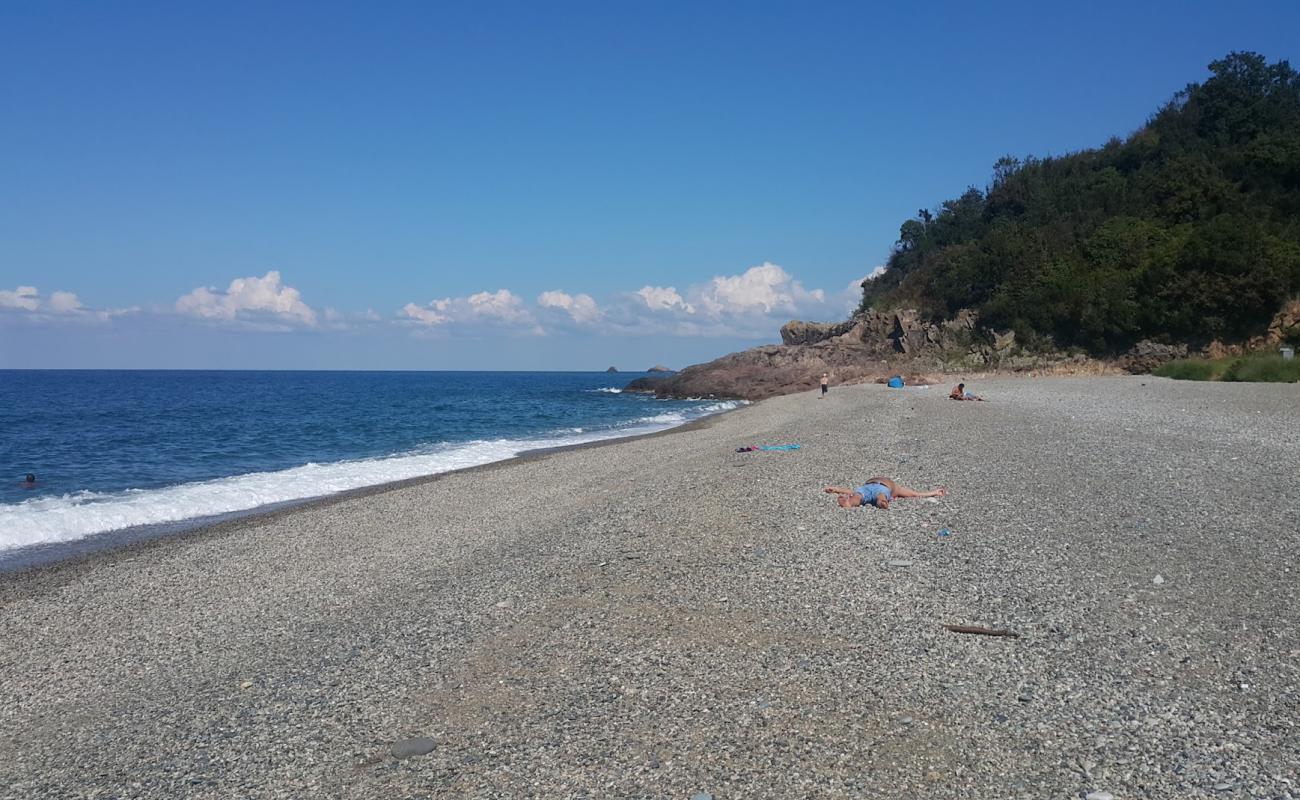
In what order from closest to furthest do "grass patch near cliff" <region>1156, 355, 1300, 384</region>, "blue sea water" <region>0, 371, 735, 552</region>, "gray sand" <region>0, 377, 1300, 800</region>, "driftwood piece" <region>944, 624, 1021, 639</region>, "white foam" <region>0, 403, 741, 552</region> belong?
"gray sand" <region>0, 377, 1300, 800</region> → "driftwood piece" <region>944, 624, 1021, 639</region> → "white foam" <region>0, 403, 741, 552</region> → "blue sea water" <region>0, 371, 735, 552</region> → "grass patch near cliff" <region>1156, 355, 1300, 384</region>

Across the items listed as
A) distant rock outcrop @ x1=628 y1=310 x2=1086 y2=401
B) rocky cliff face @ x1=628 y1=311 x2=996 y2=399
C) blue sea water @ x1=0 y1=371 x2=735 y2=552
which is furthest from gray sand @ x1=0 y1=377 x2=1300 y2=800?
rocky cliff face @ x1=628 y1=311 x2=996 y2=399

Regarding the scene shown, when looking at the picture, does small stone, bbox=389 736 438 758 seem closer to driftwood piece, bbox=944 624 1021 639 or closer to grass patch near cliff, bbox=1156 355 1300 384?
driftwood piece, bbox=944 624 1021 639

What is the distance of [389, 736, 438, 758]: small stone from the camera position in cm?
486

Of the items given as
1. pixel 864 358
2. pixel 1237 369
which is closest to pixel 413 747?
pixel 1237 369

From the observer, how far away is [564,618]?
703cm

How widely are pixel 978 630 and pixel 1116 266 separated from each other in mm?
45923

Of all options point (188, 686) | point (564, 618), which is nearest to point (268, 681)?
point (188, 686)

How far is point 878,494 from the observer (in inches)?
414

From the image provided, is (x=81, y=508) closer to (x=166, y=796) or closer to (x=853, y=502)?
(x=166, y=796)

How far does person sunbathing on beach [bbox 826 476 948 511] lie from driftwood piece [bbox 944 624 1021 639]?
167 inches

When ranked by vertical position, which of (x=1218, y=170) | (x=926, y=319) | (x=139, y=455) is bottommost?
(x=139, y=455)

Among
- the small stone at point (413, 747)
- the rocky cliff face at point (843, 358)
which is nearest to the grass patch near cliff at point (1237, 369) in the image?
the rocky cliff face at point (843, 358)

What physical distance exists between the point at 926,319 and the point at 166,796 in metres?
54.3

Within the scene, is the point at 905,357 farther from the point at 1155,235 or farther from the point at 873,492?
the point at 873,492
